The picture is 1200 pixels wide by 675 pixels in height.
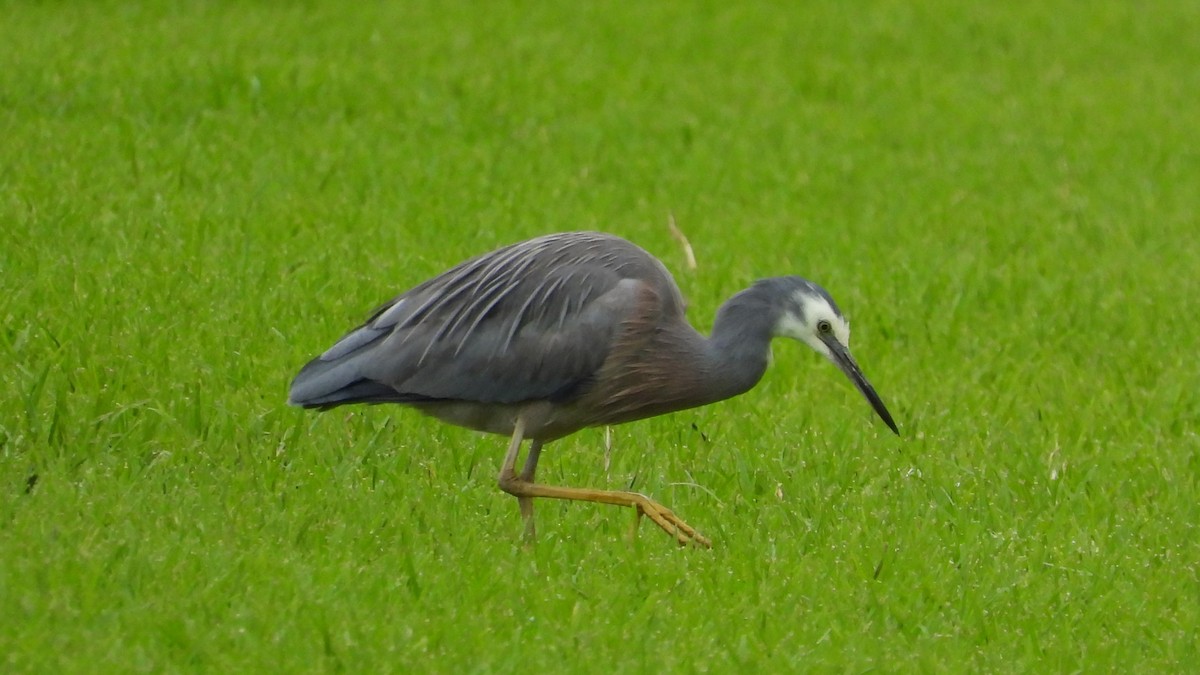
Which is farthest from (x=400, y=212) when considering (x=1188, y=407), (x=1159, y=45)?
(x=1159, y=45)

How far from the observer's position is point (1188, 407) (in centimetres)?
786

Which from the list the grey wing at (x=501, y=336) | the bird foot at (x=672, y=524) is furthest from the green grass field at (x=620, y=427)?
the grey wing at (x=501, y=336)

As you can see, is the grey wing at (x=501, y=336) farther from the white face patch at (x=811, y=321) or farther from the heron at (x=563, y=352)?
the white face patch at (x=811, y=321)

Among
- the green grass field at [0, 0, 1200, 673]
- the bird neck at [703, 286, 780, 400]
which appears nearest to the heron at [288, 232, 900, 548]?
the bird neck at [703, 286, 780, 400]

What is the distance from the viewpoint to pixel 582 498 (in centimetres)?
605

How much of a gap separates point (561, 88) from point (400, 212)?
321 centimetres

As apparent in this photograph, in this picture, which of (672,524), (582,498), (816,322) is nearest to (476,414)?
(582,498)

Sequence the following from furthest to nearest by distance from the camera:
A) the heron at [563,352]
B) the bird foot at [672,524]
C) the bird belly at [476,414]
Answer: the bird belly at [476,414], the heron at [563,352], the bird foot at [672,524]

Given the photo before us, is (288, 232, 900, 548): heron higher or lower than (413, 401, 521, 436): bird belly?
higher

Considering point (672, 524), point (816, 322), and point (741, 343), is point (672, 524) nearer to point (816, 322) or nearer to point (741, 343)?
point (741, 343)

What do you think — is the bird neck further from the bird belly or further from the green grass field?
the bird belly

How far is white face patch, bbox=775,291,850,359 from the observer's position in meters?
6.18

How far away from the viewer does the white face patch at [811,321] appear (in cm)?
618

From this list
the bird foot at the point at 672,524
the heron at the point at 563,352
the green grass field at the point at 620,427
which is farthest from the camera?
the heron at the point at 563,352
